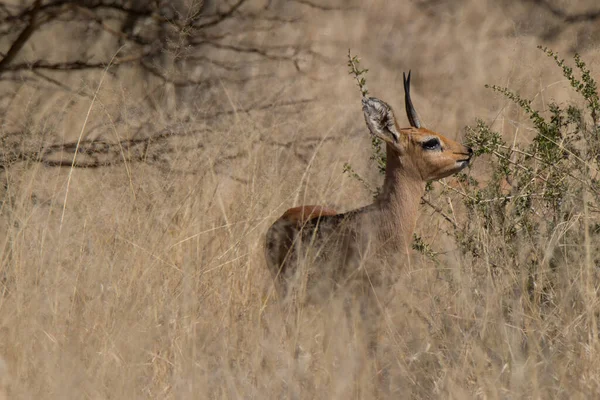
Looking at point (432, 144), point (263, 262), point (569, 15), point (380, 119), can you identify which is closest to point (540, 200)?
point (432, 144)

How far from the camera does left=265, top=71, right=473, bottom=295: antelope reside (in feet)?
14.6

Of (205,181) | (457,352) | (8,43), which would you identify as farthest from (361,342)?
(8,43)

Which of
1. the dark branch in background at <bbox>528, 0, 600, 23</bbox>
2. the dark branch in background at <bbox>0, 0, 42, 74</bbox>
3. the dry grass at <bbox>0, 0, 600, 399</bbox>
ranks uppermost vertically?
the dark branch in background at <bbox>0, 0, 42, 74</bbox>

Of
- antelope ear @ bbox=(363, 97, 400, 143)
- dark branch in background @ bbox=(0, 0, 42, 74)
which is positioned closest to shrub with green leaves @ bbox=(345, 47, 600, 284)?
antelope ear @ bbox=(363, 97, 400, 143)

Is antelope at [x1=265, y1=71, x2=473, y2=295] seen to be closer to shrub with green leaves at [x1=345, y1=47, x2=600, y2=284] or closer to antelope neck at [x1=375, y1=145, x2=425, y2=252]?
antelope neck at [x1=375, y1=145, x2=425, y2=252]

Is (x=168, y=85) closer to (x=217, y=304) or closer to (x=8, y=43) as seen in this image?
(x=8, y=43)

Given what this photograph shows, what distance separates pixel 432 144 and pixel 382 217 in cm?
47

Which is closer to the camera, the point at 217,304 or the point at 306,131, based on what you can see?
the point at 217,304

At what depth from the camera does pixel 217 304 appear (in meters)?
4.06

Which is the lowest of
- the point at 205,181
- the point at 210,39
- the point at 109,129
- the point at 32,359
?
the point at 32,359

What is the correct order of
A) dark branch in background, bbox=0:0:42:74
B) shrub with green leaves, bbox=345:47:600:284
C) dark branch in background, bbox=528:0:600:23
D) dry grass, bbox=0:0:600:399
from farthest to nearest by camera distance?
dark branch in background, bbox=528:0:600:23 < dark branch in background, bbox=0:0:42:74 < shrub with green leaves, bbox=345:47:600:284 < dry grass, bbox=0:0:600:399

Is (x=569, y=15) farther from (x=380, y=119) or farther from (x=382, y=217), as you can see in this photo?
(x=382, y=217)

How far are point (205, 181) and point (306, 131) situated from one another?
0.91 metres

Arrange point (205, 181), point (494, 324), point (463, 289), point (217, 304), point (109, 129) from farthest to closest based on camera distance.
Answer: point (109, 129), point (205, 181), point (217, 304), point (494, 324), point (463, 289)
